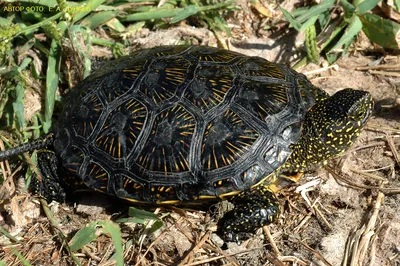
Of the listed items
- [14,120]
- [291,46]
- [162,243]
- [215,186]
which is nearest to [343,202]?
[215,186]

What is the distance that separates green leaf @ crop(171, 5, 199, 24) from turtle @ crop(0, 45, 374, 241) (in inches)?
28.4

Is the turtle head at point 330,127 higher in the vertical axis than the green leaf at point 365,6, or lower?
lower

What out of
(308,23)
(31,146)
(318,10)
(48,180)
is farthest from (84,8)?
(318,10)

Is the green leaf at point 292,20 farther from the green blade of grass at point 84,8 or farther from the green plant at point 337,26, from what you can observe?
the green blade of grass at point 84,8

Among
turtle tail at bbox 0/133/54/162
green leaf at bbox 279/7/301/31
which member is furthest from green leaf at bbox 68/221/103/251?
green leaf at bbox 279/7/301/31

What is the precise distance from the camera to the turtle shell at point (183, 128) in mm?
3229

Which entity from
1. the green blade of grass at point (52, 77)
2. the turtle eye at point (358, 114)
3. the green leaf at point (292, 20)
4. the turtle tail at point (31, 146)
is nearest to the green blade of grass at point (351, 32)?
the green leaf at point (292, 20)

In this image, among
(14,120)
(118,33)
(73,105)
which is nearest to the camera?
(73,105)

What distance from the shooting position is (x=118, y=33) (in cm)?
448

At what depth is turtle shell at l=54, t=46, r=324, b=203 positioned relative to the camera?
3.23m

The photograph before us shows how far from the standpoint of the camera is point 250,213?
3270 millimetres

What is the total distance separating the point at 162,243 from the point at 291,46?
240cm

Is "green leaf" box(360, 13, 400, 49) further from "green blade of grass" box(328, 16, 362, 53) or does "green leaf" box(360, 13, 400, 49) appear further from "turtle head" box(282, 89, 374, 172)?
"turtle head" box(282, 89, 374, 172)

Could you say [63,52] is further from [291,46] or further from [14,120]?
[291,46]
